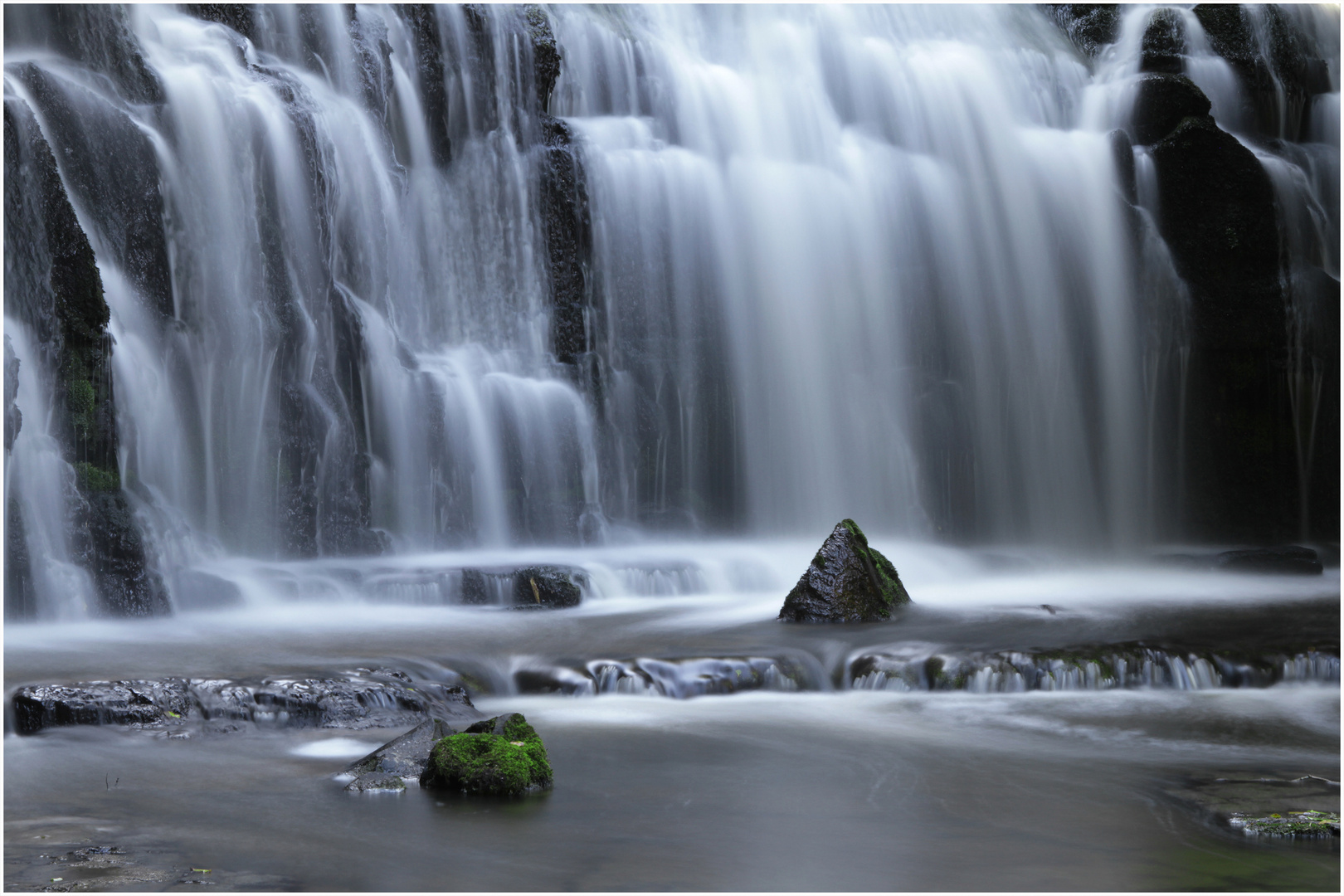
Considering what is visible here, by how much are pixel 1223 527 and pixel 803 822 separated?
12747 mm

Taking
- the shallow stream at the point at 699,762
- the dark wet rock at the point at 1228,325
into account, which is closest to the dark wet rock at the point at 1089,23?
the dark wet rock at the point at 1228,325

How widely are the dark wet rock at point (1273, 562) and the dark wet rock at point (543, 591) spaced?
7.79 m

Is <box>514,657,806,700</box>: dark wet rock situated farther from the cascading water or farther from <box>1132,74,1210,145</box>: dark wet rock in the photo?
<box>1132,74,1210,145</box>: dark wet rock

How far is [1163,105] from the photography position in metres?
15.9

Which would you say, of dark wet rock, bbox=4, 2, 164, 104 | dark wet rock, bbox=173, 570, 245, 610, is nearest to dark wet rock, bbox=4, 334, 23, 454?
dark wet rock, bbox=173, 570, 245, 610

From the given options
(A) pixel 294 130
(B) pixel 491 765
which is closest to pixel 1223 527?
(A) pixel 294 130

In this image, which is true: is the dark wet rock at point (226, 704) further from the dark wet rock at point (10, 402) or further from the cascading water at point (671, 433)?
the dark wet rock at point (10, 402)

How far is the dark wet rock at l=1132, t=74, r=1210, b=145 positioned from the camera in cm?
1580

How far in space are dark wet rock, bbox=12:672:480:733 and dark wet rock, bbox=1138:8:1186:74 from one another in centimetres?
1462

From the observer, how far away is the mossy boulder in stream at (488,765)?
16.5 feet

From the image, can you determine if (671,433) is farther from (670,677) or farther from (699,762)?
(699,762)

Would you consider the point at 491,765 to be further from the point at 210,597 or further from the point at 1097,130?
the point at 1097,130

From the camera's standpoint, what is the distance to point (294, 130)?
12.6 m

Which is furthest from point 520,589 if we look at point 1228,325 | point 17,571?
point 1228,325
